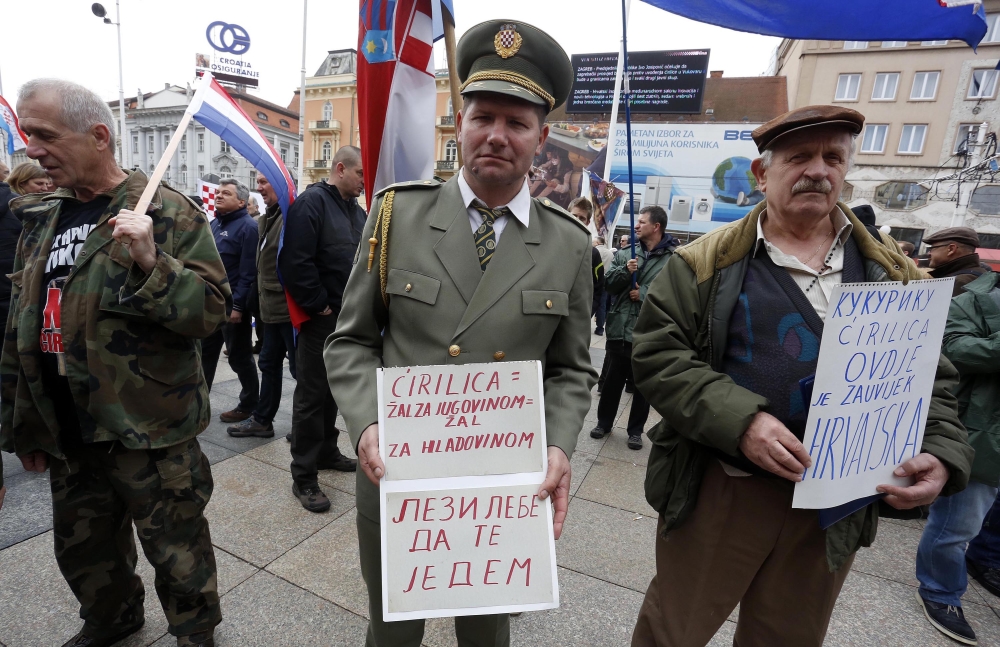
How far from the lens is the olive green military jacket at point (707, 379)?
1403 mm

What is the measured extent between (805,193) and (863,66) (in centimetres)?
3640

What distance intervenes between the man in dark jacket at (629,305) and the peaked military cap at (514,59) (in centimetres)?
318

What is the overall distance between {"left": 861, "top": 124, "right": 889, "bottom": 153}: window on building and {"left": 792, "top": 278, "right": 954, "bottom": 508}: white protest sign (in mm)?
34477

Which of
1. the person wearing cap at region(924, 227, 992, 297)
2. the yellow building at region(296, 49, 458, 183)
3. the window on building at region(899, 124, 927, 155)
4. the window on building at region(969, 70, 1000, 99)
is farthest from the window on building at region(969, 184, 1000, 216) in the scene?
the person wearing cap at region(924, 227, 992, 297)

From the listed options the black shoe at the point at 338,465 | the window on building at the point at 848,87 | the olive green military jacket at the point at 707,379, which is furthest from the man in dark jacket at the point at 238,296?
the window on building at the point at 848,87

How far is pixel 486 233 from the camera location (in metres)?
1.45

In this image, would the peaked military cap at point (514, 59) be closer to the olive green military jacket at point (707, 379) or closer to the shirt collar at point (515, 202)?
the shirt collar at point (515, 202)

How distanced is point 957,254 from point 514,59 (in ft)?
10.0

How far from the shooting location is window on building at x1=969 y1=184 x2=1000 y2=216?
24.9m

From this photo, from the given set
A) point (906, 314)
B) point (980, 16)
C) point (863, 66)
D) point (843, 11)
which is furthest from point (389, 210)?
point (863, 66)

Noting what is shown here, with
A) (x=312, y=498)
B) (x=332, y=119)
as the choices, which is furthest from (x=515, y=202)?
(x=332, y=119)

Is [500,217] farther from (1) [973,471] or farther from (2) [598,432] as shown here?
(2) [598,432]

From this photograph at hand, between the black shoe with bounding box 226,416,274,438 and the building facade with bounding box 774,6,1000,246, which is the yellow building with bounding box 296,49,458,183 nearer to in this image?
the building facade with bounding box 774,6,1000,246

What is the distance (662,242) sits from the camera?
4547 millimetres
